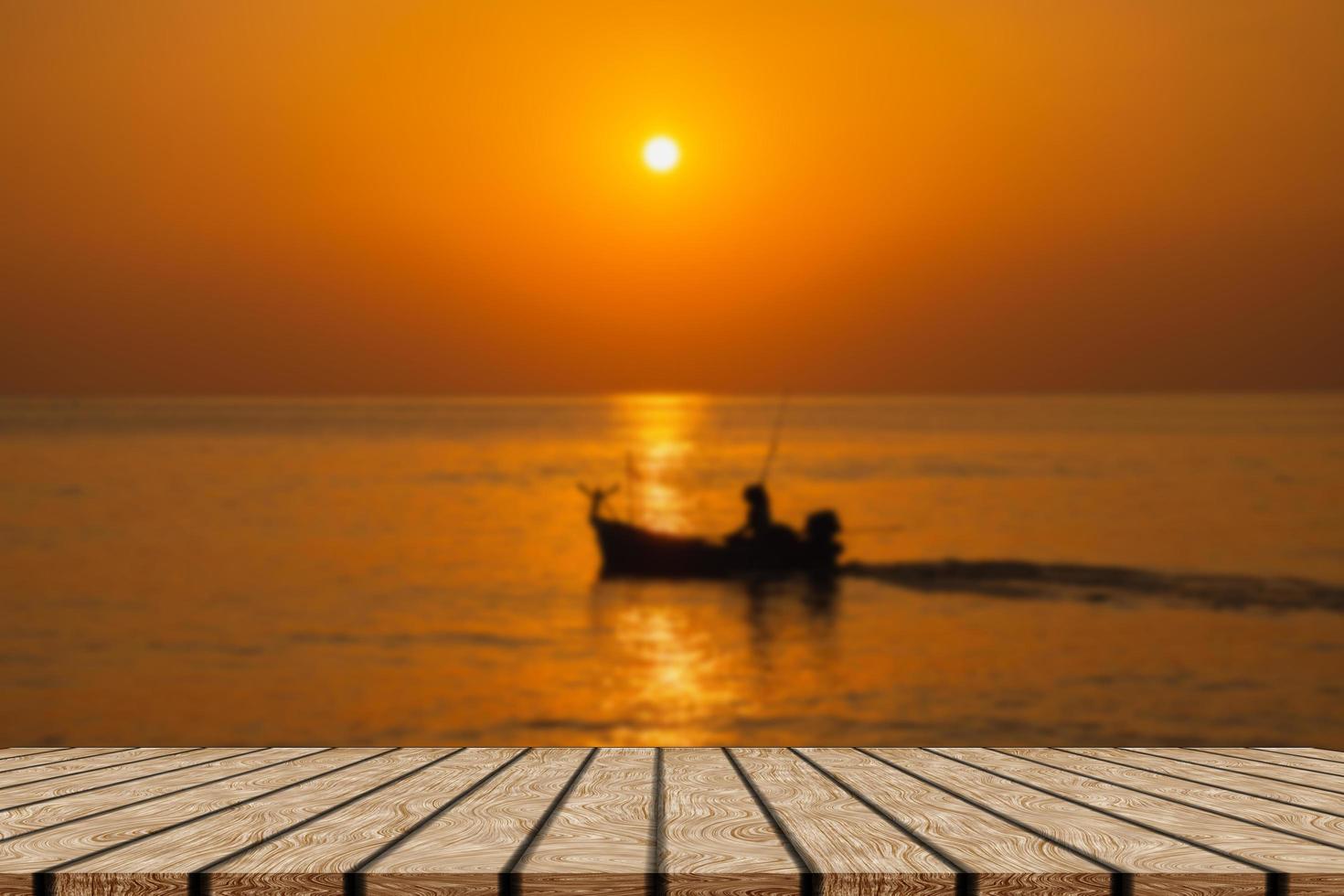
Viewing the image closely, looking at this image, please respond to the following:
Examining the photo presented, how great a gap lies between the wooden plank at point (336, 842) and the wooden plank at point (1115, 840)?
1.02 m

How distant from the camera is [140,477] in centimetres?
4925

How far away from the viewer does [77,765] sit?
268 centimetres

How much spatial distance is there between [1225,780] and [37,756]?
270 centimetres

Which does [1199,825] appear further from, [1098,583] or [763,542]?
[1098,583]

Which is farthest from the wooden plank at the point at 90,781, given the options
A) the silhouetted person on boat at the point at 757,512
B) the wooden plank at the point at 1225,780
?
the silhouetted person on boat at the point at 757,512

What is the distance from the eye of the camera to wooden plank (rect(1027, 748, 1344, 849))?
1987 mm

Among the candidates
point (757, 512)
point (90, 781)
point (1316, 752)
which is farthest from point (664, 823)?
point (757, 512)

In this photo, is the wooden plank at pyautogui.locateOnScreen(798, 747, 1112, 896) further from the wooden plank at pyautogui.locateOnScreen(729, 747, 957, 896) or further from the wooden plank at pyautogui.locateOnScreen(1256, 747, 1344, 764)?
the wooden plank at pyautogui.locateOnScreen(1256, 747, 1344, 764)

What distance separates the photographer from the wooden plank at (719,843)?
62.7 inches

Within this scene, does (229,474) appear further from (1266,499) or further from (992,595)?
(1266,499)

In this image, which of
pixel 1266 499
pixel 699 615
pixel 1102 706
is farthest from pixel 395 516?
pixel 1266 499

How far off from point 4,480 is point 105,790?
172 ft

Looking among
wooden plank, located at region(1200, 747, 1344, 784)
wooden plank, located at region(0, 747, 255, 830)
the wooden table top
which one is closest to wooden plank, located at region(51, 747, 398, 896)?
the wooden table top

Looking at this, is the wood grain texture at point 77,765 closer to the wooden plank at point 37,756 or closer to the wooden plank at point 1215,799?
the wooden plank at point 37,756
